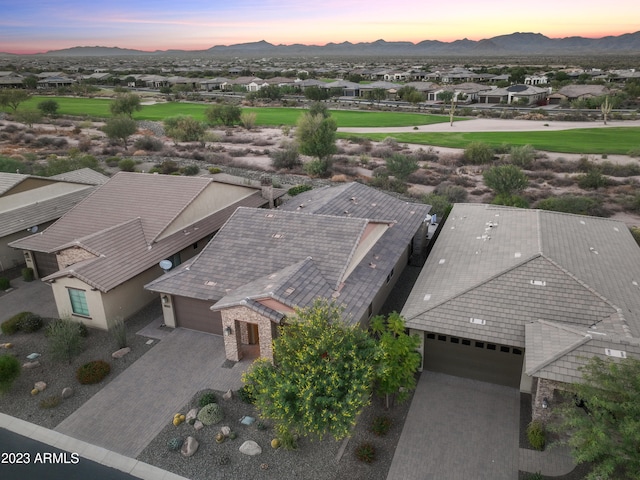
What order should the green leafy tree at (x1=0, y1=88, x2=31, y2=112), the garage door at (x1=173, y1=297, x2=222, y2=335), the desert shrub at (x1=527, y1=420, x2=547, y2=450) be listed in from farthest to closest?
the green leafy tree at (x1=0, y1=88, x2=31, y2=112) → the garage door at (x1=173, y1=297, x2=222, y2=335) → the desert shrub at (x1=527, y1=420, x2=547, y2=450)

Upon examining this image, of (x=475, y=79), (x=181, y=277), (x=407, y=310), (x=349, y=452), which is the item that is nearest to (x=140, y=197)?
(x=181, y=277)

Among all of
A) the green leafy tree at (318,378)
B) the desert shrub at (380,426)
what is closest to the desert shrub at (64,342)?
the green leafy tree at (318,378)

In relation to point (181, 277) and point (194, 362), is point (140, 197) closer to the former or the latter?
point (181, 277)

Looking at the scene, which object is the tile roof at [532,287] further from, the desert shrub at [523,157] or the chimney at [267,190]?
the desert shrub at [523,157]

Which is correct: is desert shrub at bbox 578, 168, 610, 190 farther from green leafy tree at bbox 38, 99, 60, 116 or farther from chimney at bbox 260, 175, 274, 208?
green leafy tree at bbox 38, 99, 60, 116

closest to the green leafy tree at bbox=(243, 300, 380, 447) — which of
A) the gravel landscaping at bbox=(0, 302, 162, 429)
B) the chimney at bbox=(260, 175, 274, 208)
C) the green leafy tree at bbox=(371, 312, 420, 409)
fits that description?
the green leafy tree at bbox=(371, 312, 420, 409)

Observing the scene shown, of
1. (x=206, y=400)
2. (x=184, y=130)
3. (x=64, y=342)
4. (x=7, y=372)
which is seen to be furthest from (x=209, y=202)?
(x=184, y=130)

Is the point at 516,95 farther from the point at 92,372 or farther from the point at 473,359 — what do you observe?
the point at 92,372
